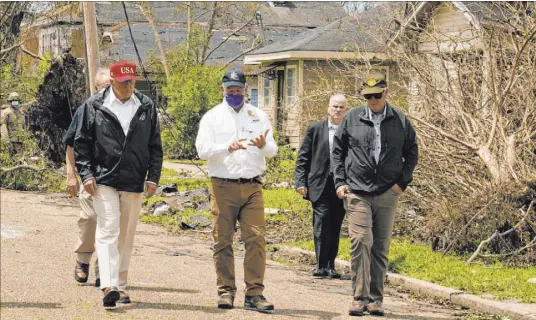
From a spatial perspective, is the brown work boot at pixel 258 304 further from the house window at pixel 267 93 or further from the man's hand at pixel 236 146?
the house window at pixel 267 93

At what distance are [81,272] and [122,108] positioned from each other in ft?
5.93

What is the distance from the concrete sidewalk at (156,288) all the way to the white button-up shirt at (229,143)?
1211 mm

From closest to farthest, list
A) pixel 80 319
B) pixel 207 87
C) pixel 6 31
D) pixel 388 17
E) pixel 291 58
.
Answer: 1. pixel 80 319
2. pixel 388 17
3. pixel 6 31
4. pixel 207 87
5. pixel 291 58

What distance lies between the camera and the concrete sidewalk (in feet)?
26.9

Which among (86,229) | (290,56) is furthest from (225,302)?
(290,56)

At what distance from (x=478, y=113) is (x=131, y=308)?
6.37 m

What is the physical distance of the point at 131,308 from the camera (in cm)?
838

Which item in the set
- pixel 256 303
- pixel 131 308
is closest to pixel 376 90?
pixel 256 303

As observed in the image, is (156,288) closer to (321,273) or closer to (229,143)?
(229,143)

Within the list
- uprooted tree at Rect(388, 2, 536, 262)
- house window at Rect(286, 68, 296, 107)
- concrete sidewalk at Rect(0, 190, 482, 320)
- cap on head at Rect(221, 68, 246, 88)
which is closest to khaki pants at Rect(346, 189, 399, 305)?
concrete sidewalk at Rect(0, 190, 482, 320)

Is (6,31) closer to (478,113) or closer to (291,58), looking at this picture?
(291,58)

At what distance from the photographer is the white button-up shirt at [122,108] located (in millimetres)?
8602

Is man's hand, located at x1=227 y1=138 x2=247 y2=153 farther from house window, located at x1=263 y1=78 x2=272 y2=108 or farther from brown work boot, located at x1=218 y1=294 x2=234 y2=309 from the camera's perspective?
house window, located at x1=263 y1=78 x2=272 y2=108

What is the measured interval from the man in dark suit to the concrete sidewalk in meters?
0.37
